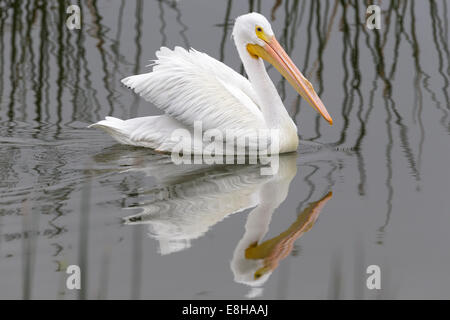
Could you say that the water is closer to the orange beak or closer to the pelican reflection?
the pelican reflection

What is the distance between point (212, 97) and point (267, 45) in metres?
0.56

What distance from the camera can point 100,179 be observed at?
576 centimetres

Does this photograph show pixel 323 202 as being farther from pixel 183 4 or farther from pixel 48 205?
pixel 183 4

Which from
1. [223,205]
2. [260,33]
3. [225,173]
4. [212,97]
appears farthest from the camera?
[260,33]

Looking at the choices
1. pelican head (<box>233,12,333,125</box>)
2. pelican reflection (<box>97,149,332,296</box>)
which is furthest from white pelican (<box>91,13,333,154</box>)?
pelican reflection (<box>97,149,332,296</box>)

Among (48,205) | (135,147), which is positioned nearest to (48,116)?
(135,147)

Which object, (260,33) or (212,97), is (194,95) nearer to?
(212,97)

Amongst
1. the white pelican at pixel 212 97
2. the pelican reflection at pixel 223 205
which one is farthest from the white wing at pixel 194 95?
the pelican reflection at pixel 223 205

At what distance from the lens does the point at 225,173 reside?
236 inches

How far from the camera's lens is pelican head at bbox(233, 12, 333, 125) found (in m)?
6.45

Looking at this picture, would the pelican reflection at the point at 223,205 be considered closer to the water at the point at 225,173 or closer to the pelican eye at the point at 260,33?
the water at the point at 225,173

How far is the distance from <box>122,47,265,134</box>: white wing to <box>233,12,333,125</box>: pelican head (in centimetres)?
33

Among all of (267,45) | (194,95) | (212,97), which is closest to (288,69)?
(267,45)
